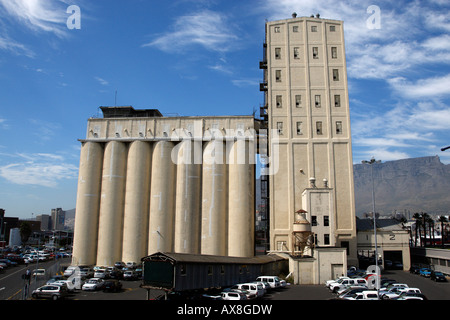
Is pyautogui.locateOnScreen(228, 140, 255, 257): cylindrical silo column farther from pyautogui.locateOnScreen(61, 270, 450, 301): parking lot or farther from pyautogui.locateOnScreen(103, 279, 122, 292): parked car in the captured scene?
pyautogui.locateOnScreen(103, 279, 122, 292): parked car

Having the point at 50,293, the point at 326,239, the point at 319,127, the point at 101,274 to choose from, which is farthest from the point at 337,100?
the point at 50,293

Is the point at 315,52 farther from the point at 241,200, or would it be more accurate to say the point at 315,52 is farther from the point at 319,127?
the point at 241,200

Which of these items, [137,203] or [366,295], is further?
[137,203]

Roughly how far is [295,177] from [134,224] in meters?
29.6

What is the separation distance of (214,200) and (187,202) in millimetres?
4730

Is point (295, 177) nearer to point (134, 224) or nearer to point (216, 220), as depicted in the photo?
point (216, 220)

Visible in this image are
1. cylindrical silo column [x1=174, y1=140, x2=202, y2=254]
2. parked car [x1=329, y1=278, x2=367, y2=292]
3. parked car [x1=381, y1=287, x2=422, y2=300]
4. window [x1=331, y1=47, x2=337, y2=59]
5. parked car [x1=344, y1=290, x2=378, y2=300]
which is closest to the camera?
parked car [x1=344, y1=290, x2=378, y2=300]

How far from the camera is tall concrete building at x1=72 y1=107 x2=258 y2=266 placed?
203ft

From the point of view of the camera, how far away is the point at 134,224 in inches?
2477

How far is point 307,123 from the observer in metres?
66.4

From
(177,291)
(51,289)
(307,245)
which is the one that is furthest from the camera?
(307,245)

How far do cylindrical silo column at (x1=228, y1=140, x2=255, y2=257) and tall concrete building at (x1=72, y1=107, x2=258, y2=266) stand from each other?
0.17 m

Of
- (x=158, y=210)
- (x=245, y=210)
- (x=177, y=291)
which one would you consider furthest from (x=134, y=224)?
(x=177, y=291)

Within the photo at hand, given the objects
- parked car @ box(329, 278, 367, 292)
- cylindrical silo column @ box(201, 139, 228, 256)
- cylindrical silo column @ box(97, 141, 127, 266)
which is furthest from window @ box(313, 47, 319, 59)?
parked car @ box(329, 278, 367, 292)
